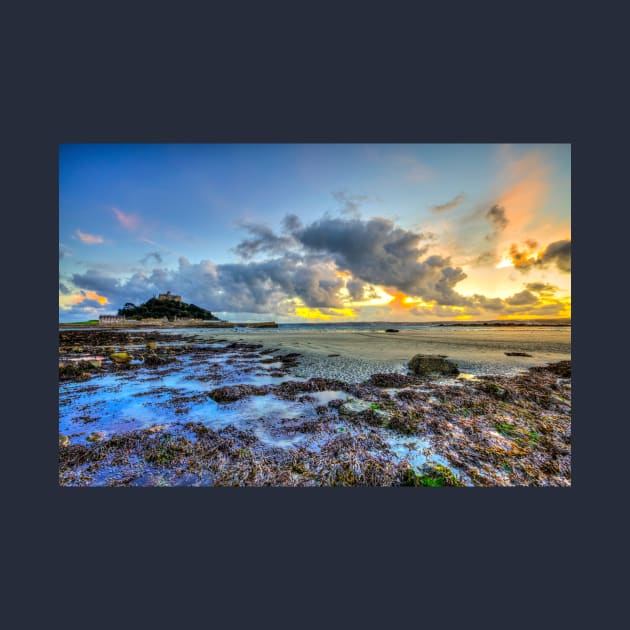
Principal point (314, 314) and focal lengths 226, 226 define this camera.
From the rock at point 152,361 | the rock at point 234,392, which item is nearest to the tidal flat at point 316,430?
the rock at point 234,392

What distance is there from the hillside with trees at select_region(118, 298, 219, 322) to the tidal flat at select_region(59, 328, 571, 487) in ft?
211

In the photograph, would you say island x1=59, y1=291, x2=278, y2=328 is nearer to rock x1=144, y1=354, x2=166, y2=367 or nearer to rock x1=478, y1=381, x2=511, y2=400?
rock x1=144, y1=354, x2=166, y2=367

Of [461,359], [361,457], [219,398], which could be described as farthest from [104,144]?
[461,359]

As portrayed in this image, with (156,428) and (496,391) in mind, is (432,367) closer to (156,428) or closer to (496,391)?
(496,391)

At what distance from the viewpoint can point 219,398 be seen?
7.15 meters

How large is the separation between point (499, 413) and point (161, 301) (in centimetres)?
8342

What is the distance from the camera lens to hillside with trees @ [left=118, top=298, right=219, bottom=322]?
6122 cm

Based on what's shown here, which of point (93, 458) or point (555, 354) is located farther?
point (555, 354)

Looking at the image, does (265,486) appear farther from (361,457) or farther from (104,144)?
(104,144)

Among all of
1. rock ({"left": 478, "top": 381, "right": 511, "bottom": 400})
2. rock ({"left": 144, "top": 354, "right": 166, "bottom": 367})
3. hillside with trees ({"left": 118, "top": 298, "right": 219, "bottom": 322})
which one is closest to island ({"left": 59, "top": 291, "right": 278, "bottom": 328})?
hillside with trees ({"left": 118, "top": 298, "right": 219, "bottom": 322})

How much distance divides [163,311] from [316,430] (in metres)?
75.4

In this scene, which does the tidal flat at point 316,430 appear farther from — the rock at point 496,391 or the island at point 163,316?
the island at point 163,316

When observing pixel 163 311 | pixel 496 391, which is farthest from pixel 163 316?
pixel 496 391

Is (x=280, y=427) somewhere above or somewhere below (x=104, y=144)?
below
